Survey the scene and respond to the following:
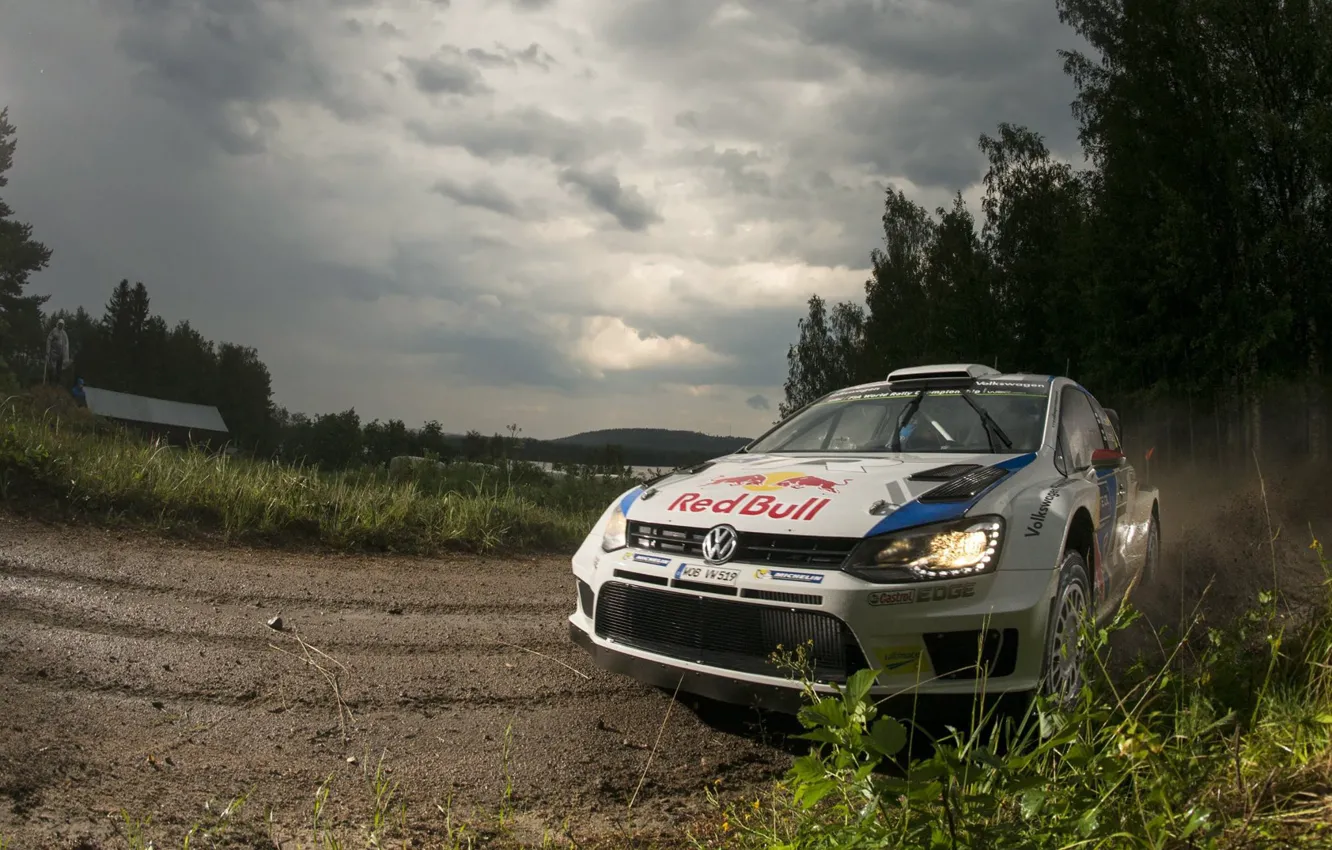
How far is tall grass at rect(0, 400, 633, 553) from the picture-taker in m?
7.76

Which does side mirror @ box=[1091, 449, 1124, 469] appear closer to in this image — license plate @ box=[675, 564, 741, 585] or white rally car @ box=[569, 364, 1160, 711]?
white rally car @ box=[569, 364, 1160, 711]

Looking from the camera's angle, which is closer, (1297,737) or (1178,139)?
(1297,737)

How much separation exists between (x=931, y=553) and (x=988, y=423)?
177 cm

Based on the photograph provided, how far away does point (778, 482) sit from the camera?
433cm

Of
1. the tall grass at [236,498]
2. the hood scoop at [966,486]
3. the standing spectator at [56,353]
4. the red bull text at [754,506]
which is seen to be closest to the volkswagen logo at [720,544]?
the red bull text at [754,506]

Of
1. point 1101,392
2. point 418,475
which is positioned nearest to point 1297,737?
point 418,475

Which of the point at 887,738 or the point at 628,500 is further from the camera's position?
the point at 628,500

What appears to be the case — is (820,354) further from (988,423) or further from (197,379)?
(197,379)

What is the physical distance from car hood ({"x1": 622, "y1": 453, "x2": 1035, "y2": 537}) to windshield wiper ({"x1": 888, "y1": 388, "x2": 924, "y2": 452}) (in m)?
0.31

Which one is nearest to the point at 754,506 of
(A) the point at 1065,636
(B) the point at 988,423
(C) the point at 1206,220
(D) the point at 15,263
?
(A) the point at 1065,636

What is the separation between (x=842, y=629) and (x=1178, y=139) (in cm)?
2758

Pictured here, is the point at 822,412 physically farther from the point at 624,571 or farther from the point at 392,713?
the point at 392,713

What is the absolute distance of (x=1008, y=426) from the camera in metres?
5.12

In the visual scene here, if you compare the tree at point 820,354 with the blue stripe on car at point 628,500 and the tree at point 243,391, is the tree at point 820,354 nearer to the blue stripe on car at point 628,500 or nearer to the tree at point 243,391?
the blue stripe on car at point 628,500
